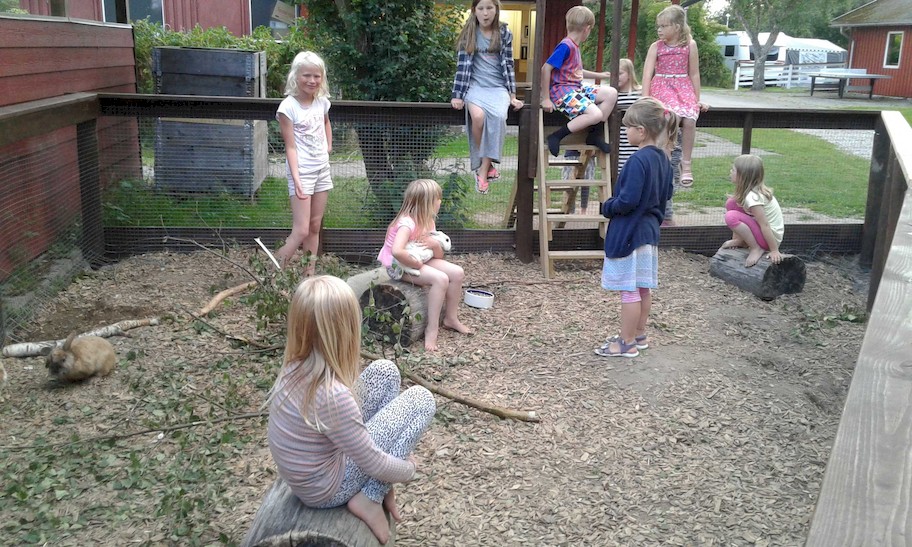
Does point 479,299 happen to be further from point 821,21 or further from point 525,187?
point 821,21

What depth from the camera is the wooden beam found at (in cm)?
441

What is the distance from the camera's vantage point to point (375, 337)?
4613mm

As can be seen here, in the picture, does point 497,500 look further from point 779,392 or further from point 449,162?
point 449,162

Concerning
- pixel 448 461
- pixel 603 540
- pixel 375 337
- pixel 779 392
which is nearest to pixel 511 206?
pixel 375 337

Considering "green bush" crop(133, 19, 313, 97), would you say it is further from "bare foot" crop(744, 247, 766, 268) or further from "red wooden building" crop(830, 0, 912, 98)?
"red wooden building" crop(830, 0, 912, 98)

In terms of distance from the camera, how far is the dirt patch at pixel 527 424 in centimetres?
301

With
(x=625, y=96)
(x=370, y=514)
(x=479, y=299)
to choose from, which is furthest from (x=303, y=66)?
(x=370, y=514)

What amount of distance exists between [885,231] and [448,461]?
3.33 meters

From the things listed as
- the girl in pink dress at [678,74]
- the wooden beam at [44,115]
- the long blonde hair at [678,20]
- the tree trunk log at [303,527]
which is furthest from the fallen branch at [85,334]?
the long blonde hair at [678,20]

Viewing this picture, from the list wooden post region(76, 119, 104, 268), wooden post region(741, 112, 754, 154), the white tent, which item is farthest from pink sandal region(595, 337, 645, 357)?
the white tent

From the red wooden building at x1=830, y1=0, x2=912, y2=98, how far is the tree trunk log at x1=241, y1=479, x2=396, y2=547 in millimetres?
31099

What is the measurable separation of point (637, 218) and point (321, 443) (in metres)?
2.46

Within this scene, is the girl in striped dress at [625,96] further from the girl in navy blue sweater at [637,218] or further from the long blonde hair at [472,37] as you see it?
the girl in navy blue sweater at [637,218]

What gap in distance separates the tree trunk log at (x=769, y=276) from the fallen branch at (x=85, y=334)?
391 cm
